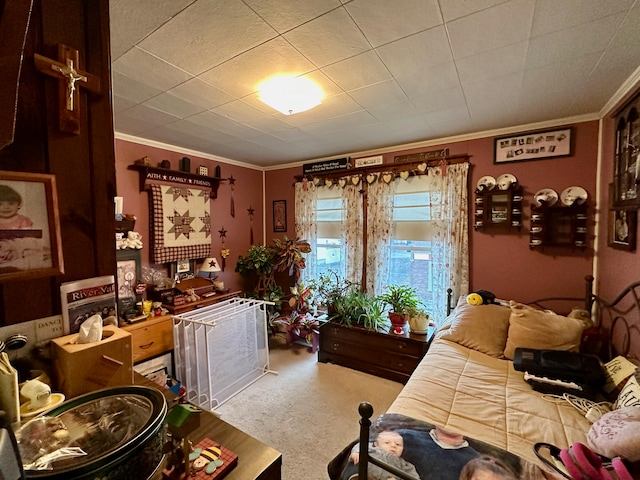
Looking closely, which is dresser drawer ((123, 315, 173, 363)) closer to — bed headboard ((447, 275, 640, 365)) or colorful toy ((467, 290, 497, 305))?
colorful toy ((467, 290, 497, 305))

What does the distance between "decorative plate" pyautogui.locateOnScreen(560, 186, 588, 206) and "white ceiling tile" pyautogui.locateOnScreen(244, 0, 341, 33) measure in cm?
256

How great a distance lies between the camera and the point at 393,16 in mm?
1272

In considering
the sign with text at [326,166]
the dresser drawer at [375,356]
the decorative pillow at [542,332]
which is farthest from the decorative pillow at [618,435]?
the sign with text at [326,166]

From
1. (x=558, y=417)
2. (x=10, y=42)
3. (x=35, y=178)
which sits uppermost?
(x=10, y=42)

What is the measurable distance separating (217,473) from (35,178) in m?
0.90

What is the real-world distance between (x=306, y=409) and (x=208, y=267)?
2.02 m

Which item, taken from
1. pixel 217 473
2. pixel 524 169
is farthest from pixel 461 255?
pixel 217 473

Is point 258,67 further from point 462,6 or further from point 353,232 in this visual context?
point 353,232

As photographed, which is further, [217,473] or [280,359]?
[280,359]

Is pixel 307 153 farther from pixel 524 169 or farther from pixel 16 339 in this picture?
pixel 16 339

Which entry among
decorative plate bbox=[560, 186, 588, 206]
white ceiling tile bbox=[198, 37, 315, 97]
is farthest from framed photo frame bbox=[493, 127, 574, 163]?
white ceiling tile bbox=[198, 37, 315, 97]

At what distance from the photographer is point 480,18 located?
128 cm

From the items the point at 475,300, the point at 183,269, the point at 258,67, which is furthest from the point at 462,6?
the point at 183,269

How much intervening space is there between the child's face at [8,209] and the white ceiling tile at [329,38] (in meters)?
1.31
